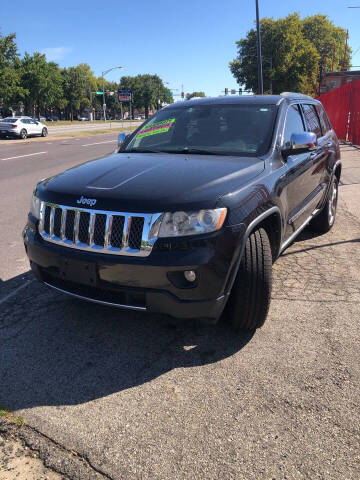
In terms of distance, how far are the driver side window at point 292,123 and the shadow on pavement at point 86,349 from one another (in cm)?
177

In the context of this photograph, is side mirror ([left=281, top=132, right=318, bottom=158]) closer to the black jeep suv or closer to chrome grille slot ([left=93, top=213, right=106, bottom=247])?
the black jeep suv

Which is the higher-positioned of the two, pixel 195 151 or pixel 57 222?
pixel 195 151

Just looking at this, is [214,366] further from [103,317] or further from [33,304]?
[33,304]

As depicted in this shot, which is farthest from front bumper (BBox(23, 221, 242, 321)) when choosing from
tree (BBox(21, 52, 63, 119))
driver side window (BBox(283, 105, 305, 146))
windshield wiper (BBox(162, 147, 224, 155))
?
tree (BBox(21, 52, 63, 119))

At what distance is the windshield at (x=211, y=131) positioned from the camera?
3.58m

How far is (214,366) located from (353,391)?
0.82 metres

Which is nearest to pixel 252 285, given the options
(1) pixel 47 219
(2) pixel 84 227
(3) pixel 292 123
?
(2) pixel 84 227

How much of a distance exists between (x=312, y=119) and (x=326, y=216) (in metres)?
1.28

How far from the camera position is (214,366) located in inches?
107

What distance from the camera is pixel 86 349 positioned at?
9.59 ft

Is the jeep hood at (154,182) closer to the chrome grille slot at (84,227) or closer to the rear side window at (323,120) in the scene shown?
the chrome grille slot at (84,227)

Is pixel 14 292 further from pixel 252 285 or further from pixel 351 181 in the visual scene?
pixel 351 181

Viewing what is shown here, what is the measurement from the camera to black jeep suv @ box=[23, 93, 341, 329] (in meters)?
2.50

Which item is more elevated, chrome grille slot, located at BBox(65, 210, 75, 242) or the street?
chrome grille slot, located at BBox(65, 210, 75, 242)
